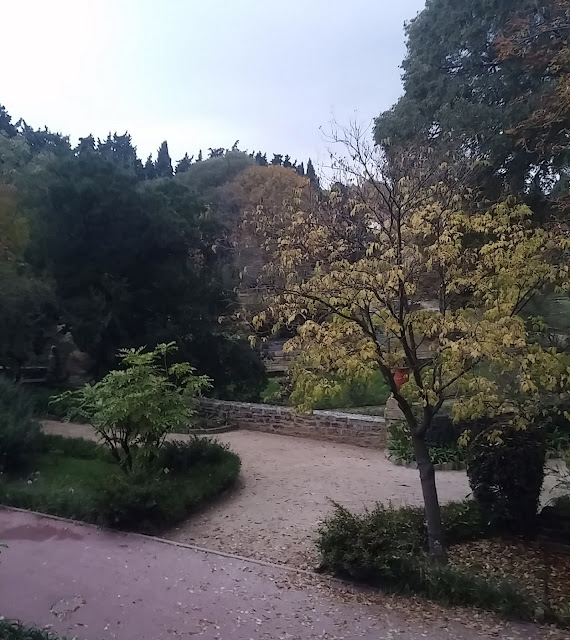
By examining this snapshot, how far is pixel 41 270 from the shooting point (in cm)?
1447

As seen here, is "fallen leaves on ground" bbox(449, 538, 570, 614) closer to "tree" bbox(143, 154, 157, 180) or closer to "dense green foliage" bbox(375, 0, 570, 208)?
"dense green foliage" bbox(375, 0, 570, 208)

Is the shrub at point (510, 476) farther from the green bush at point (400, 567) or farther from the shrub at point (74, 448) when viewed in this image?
the shrub at point (74, 448)

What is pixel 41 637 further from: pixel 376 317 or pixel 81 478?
pixel 81 478

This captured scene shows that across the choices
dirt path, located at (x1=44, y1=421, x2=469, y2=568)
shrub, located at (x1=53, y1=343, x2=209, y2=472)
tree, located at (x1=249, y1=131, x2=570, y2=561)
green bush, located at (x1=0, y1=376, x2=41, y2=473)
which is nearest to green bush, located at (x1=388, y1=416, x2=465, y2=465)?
dirt path, located at (x1=44, y1=421, x2=469, y2=568)

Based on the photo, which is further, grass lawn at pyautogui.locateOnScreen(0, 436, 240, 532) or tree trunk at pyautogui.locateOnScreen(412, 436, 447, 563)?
grass lawn at pyautogui.locateOnScreen(0, 436, 240, 532)

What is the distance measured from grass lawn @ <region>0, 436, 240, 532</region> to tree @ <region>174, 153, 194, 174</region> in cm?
2695

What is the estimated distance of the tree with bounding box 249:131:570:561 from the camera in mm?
5055

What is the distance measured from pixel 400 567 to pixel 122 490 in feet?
10.8

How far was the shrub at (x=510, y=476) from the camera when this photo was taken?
639 centimetres

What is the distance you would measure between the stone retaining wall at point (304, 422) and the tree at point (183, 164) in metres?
23.8

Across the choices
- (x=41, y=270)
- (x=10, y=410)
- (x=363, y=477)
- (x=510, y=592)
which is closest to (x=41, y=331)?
(x=41, y=270)

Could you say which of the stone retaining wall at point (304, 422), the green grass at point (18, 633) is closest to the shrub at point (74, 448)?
the stone retaining wall at point (304, 422)

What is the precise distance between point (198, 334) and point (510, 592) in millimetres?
9816

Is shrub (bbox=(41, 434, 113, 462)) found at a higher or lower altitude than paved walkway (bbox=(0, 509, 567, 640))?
higher
